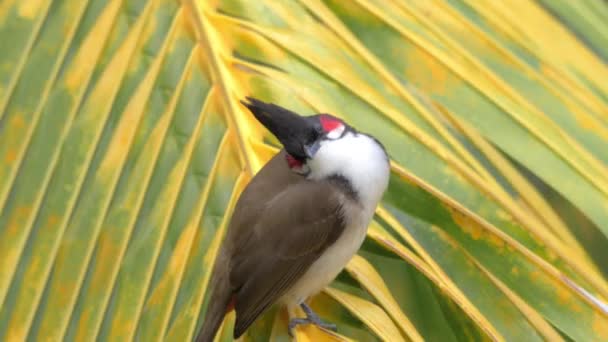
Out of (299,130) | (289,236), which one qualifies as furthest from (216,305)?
(299,130)

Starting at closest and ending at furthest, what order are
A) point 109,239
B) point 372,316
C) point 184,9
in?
point 372,316, point 109,239, point 184,9

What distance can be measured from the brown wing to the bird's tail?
0.07 feet

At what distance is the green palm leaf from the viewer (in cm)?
159

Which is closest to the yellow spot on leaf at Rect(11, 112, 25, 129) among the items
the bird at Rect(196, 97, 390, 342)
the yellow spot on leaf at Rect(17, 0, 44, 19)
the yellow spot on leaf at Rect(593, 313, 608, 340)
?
the yellow spot on leaf at Rect(17, 0, 44, 19)

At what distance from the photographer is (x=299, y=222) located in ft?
6.00

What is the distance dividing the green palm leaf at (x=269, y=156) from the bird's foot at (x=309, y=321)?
0.03 meters

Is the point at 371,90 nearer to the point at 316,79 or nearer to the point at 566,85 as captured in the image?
the point at 316,79

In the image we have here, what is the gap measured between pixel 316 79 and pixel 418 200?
0.86 ft

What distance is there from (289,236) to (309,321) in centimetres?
26

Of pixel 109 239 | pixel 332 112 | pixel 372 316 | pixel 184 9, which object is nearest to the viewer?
pixel 372 316

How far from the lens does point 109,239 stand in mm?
1636

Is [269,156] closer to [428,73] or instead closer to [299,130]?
[299,130]

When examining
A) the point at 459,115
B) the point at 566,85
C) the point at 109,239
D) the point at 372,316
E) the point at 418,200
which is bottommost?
the point at 109,239

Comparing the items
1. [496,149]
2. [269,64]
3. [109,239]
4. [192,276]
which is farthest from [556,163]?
[109,239]
